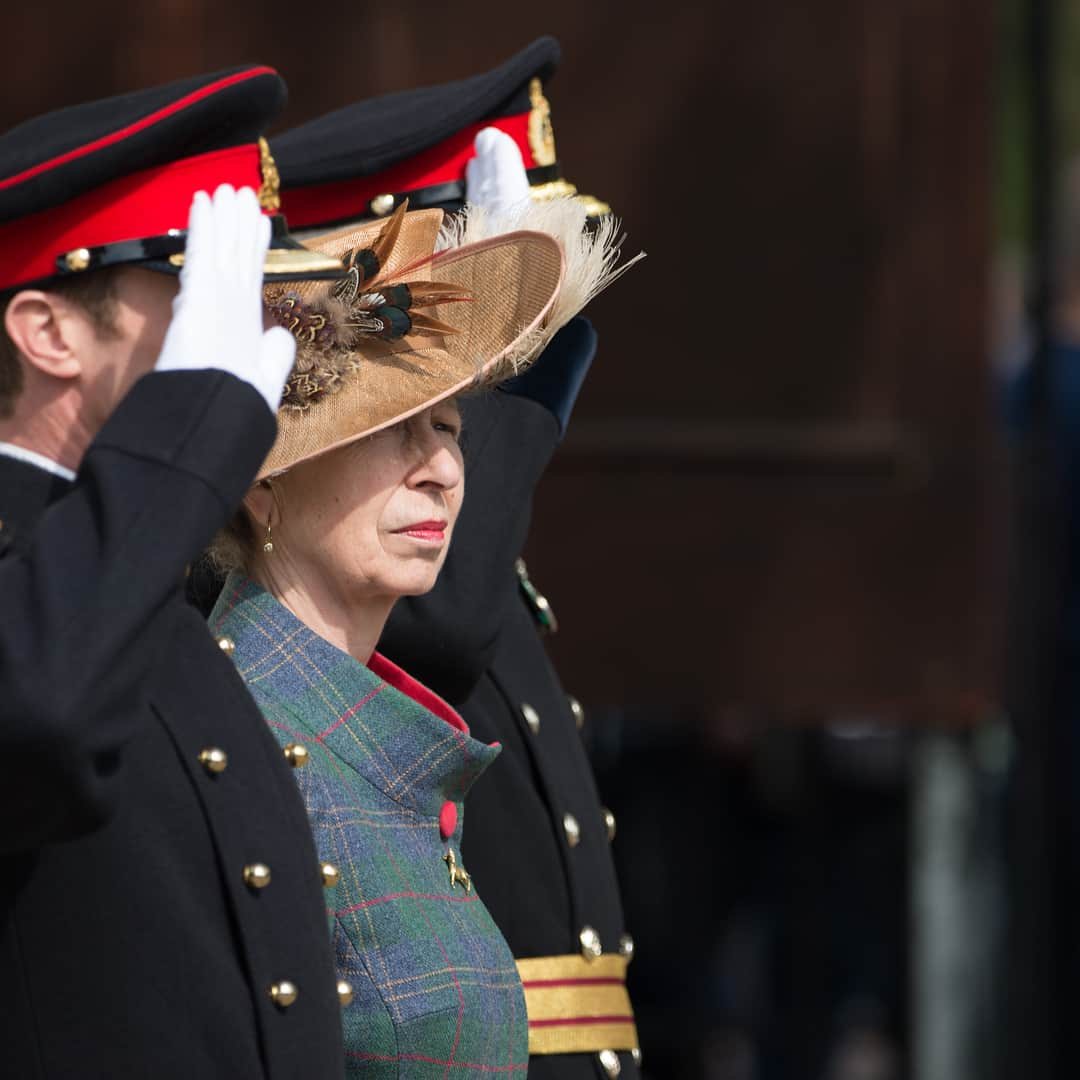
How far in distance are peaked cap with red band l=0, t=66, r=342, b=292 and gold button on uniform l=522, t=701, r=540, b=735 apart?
0.82 m

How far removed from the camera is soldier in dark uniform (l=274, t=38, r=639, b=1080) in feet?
8.78

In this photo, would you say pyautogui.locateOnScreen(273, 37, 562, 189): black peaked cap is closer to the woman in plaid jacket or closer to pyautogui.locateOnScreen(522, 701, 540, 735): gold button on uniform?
the woman in plaid jacket

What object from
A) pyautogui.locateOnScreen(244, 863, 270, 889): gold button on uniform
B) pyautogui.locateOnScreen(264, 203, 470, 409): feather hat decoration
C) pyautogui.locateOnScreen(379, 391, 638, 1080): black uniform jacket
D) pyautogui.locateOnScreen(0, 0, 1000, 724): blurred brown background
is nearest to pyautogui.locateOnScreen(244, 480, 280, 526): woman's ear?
pyautogui.locateOnScreen(264, 203, 470, 409): feather hat decoration

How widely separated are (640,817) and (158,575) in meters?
4.93

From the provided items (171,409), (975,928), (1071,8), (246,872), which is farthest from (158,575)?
(1071,8)

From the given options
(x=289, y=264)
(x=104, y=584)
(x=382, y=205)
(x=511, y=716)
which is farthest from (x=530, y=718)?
(x=104, y=584)

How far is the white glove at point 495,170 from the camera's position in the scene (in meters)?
3.12

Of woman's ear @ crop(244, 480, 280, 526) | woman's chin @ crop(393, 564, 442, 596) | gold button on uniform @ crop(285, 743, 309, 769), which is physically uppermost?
woman's ear @ crop(244, 480, 280, 526)

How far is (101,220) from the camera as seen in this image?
2.17 meters

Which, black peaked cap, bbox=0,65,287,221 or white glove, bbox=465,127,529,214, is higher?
white glove, bbox=465,127,529,214

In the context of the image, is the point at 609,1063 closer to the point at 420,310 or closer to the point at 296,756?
the point at 296,756

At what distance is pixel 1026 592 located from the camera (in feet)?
17.5

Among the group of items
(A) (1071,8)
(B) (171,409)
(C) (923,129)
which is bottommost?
(B) (171,409)

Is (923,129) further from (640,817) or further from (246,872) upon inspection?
(246,872)
